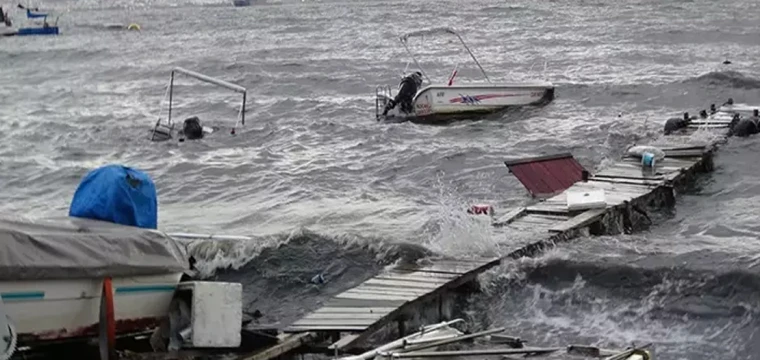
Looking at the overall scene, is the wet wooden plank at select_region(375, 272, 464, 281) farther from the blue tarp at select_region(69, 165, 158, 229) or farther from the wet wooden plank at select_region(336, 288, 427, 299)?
the blue tarp at select_region(69, 165, 158, 229)

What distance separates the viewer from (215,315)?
9734 mm

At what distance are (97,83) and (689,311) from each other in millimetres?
45967

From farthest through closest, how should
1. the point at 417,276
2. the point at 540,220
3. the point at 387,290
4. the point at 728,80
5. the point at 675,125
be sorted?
the point at 728,80 → the point at 675,125 → the point at 540,220 → the point at 417,276 → the point at 387,290

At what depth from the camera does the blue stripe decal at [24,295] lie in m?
8.92

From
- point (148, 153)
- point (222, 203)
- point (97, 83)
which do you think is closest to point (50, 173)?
point (148, 153)

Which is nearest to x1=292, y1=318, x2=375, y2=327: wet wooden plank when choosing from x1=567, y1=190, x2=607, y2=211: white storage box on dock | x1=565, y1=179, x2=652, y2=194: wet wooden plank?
x1=567, y1=190, x2=607, y2=211: white storage box on dock

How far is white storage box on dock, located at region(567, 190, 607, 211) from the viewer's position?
1761 cm

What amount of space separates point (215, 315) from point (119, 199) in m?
1.72

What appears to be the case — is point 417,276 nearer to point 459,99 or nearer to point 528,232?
point 528,232

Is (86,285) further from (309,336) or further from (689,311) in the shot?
(689,311)

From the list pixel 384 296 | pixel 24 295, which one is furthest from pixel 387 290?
pixel 24 295

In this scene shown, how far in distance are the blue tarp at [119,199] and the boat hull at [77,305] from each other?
0.86 metres

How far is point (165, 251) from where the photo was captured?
9984mm

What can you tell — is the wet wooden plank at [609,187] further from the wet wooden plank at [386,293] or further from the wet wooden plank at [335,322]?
the wet wooden plank at [335,322]
